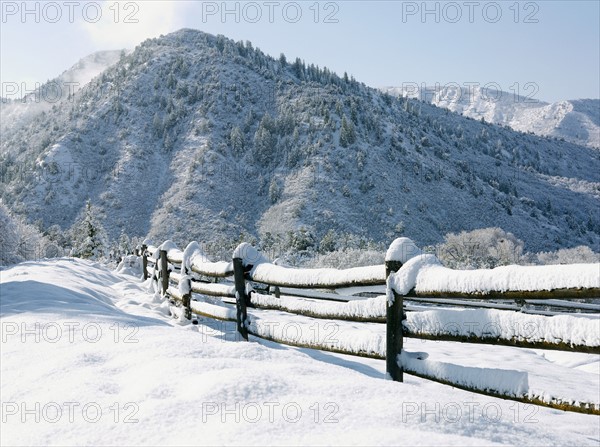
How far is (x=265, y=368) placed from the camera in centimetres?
356

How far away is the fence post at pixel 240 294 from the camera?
5.99m

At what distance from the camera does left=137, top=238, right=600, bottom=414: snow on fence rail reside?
2625 millimetres

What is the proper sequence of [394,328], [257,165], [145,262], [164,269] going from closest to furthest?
1. [394,328]
2. [164,269]
3. [145,262]
4. [257,165]

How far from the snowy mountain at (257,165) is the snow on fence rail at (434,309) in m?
61.6

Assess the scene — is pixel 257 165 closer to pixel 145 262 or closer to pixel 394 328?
pixel 145 262

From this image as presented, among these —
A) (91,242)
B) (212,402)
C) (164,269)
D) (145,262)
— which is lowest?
(91,242)

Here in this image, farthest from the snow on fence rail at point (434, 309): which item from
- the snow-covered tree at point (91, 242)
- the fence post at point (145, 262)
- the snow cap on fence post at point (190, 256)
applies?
the snow-covered tree at point (91, 242)

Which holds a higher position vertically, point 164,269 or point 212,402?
point 212,402

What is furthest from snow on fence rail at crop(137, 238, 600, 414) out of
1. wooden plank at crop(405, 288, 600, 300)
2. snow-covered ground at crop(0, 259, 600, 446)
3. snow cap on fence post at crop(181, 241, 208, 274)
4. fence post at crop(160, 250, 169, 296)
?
fence post at crop(160, 250, 169, 296)

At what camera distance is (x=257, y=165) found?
95.7 metres

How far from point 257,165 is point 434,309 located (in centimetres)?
9319

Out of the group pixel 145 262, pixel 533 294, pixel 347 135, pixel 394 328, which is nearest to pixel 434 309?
pixel 394 328

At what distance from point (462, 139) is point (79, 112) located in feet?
341

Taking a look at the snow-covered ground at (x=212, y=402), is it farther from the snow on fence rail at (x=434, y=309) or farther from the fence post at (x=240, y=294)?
the fence post at (x=240, y=294)
